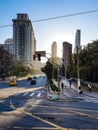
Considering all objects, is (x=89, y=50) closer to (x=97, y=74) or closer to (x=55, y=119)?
(x=97, y=74)

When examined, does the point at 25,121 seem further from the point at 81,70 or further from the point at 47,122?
the point at 81,70

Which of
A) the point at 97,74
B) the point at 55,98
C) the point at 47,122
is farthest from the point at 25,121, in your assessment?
the point at 97,74

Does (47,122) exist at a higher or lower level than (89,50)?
lower

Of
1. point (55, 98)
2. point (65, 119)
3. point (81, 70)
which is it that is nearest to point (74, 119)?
point (65, 119)

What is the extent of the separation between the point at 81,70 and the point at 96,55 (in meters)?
6.10

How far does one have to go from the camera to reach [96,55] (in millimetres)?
78375

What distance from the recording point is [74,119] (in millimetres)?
20141

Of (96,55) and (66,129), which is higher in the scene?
(96,55)

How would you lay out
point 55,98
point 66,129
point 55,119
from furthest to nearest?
1. point 55,98
2. point 55,119
3. point 66,129

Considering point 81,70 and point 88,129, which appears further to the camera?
point 81,70

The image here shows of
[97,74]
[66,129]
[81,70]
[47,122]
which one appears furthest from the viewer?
[81,70]

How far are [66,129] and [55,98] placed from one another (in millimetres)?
23939

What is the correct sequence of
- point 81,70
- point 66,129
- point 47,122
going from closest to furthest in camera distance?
1. point 66,129
2. point 47,122
3. point 81,70

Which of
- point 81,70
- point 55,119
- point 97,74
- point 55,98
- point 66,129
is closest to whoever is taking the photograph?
point 66,129
